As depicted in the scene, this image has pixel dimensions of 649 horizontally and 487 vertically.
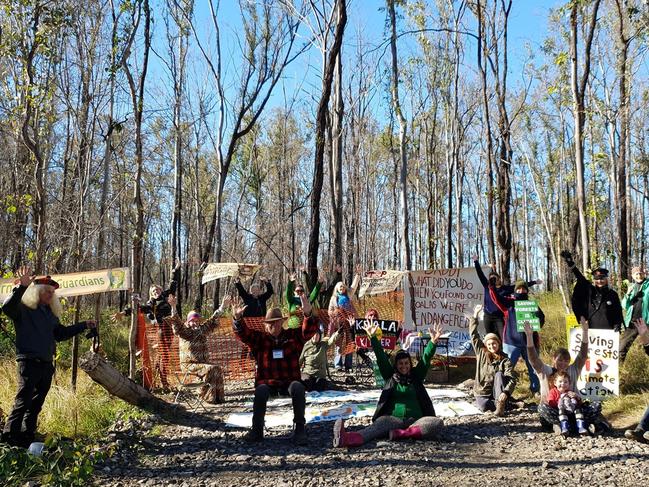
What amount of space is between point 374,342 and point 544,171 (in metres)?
30.9

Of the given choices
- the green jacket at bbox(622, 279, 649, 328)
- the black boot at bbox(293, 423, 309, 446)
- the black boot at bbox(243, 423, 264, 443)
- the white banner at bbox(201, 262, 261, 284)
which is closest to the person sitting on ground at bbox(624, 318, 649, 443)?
the green jacket at bbox(622, 279, 649, 328)

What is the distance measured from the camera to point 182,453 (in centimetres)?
529

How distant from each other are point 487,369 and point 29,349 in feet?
16.8

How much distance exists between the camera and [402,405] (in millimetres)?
5723

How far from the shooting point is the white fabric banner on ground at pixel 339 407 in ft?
21.5

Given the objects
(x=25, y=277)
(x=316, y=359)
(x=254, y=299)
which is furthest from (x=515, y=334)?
(x=25, y=277)

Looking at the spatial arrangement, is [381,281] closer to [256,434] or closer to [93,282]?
[93,282]

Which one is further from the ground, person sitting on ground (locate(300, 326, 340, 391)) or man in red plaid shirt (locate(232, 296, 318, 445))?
man in red plaid shirt (locate(232, 296, 318, 445))

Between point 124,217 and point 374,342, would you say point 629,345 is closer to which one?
point 374,342

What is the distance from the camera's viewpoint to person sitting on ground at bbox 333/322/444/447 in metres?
5.43

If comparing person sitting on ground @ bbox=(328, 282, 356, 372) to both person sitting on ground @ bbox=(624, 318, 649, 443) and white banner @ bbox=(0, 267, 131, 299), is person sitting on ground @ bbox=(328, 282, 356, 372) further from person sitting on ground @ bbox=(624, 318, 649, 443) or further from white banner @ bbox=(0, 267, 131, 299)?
person sitting on ground @ bbox=(624, 318, 649, 443)

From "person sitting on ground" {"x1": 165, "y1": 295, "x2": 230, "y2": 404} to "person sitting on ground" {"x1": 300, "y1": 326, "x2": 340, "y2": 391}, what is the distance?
1341mm

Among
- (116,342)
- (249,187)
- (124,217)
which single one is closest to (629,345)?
(116,342)

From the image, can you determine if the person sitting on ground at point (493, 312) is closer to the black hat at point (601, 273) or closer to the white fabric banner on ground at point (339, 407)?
the black hat at point (601, 273)
